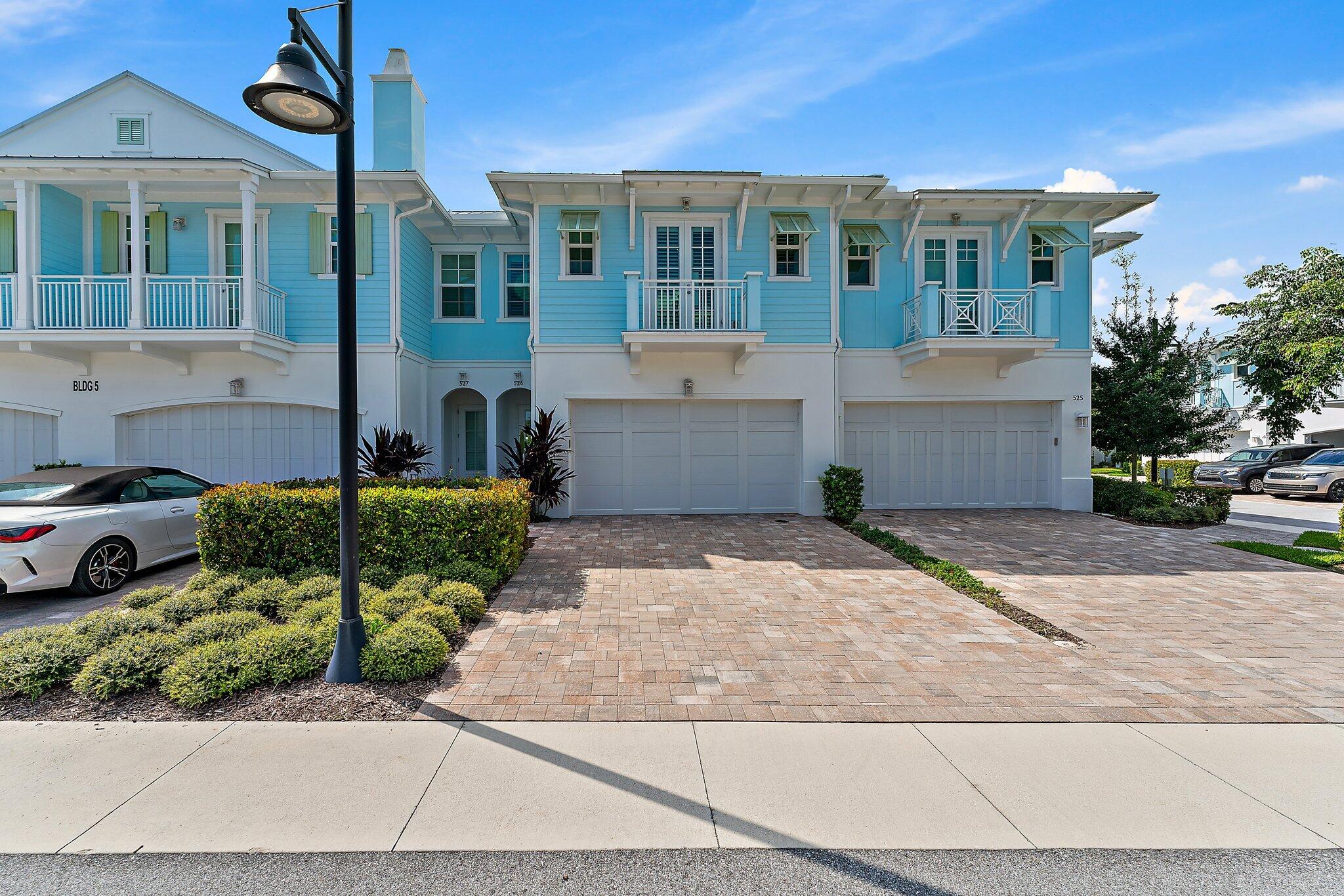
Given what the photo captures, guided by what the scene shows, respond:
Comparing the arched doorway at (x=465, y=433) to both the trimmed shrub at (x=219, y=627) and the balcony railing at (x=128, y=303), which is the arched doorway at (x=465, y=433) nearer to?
the balcony railing at (x=128, y=303)

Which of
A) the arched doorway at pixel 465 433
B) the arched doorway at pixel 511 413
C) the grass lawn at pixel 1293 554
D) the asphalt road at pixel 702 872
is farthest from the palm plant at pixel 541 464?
the grass lawn at pixel 1293 554

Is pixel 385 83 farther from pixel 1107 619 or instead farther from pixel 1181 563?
pixel 1181 563

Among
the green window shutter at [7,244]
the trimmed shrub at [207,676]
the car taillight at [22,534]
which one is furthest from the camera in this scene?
the green window shutter at [7,244]

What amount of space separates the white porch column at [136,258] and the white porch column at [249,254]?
1535 millimetres

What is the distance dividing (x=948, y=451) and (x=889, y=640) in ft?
29.1

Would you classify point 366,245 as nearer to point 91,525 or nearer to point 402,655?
point 91,525

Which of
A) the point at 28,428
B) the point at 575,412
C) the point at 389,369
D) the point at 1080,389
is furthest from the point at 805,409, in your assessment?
the point at 28,428

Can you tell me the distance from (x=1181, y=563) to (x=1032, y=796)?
736 centimetres

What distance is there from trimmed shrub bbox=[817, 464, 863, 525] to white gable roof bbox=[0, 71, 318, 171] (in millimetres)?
12691

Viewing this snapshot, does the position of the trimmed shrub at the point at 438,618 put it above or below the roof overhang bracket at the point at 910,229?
below

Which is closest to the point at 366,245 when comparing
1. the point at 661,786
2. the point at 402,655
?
the point at 402,655

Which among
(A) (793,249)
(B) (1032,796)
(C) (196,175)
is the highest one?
(C) (196,175)

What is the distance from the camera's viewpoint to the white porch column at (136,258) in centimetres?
1045

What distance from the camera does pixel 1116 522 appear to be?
11.8 meters
